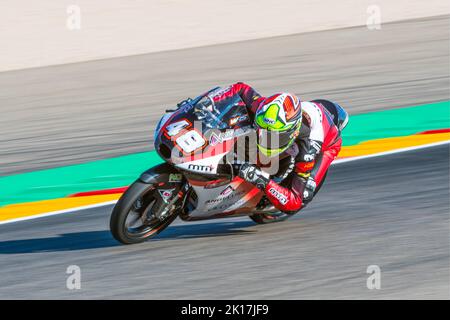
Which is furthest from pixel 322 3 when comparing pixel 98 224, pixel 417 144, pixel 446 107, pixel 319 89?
pixel 98 224

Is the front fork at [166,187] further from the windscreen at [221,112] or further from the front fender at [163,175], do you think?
the windscreen at [221,112]

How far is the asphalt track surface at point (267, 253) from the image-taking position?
6.79m

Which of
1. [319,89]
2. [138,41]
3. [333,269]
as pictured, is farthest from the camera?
[138,41]

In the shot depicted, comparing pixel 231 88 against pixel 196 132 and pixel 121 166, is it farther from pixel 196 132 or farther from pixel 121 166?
pixel 121 166

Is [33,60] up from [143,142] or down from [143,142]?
up

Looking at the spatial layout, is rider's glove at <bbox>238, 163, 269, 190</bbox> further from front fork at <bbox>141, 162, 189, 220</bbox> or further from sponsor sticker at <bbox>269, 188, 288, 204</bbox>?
front fork at <bbox>141, 162, 189, 220</bbox>

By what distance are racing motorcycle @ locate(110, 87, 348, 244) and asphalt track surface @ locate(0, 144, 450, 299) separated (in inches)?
9.8

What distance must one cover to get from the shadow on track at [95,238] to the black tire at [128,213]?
0.23 metres

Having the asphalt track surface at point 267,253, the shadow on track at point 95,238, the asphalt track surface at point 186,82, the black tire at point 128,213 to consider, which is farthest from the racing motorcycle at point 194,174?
the asphalt track surface at point 186,82

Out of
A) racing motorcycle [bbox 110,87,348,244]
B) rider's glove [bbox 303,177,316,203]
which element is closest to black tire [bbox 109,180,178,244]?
racing motorcycle [bbox 110,87,348,244]
